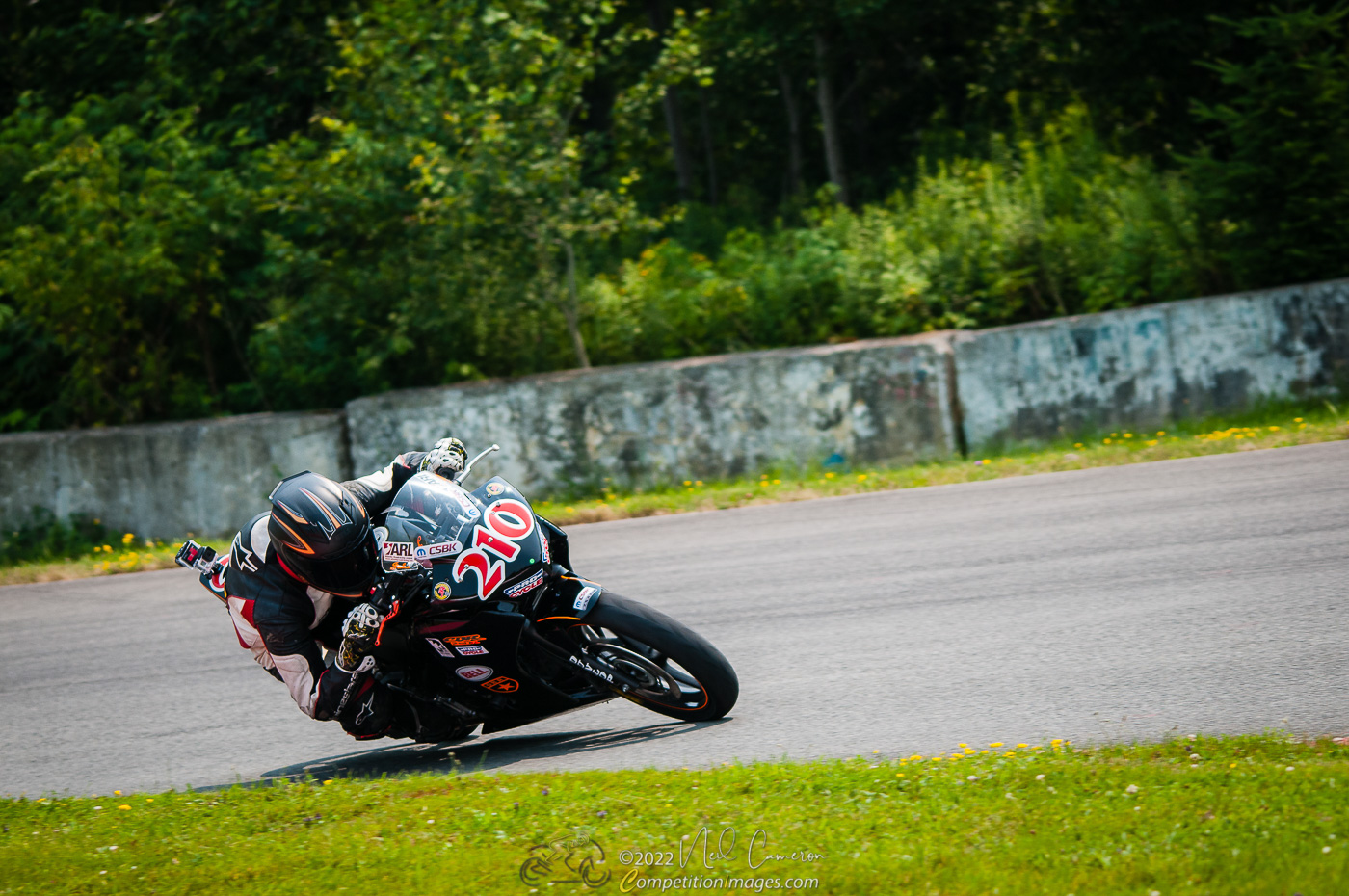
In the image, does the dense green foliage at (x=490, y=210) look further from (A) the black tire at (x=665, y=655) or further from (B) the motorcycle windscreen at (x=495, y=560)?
(A) the black tire at (x=665, y=655)

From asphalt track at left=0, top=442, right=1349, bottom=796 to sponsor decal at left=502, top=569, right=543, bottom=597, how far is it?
Result: 864 millimetres

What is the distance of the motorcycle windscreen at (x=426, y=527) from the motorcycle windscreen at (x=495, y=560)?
0.10 feet

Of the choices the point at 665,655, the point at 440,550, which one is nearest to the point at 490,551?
the point at 440,550

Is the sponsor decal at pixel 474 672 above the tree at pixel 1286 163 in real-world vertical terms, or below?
below

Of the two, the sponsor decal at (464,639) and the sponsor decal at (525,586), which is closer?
the sponsor decal at (525,586)

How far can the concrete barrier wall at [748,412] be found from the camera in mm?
11391

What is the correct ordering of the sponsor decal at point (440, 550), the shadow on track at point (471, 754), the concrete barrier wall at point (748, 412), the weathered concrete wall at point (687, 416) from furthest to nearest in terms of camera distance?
1. the weathered concrete wall at point (687, 416)
2. the concrete barrier wall at point (748, 412)
3. the shadow on track at point (471, 754)
4. the sponsor decal at point (440, 550)

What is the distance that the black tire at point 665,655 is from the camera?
522cm

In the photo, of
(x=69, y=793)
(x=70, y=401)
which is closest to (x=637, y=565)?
(x=69, y=793)

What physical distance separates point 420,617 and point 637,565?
3.71 meters

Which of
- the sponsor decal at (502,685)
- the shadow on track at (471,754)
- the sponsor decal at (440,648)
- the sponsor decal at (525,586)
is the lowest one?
the shadow on track at (471,754)

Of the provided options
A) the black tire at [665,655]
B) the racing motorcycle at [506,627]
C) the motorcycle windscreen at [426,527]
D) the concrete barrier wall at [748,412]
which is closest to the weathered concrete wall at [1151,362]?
the concrete barrier wall at [748,412]

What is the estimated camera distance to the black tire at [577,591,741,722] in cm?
522

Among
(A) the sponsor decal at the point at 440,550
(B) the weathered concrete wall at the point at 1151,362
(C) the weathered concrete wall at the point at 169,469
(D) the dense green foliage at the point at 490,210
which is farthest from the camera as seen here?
(C) the weathered concrete wall at the point at 169,469
